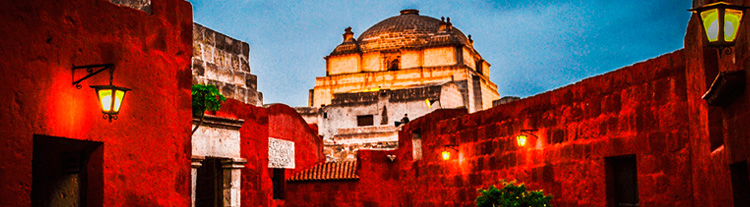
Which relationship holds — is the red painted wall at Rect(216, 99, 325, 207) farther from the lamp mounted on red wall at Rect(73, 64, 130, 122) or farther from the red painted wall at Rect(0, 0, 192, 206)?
the lamp mounted on red wall at Rect(73, 64, 130, 122)

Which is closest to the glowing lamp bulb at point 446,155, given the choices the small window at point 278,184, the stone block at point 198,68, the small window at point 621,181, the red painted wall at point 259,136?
the red painted wall at point 259,136

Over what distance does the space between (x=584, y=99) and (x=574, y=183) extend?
1116 millimetres

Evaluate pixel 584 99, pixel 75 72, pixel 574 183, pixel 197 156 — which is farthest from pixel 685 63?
pixel 197 156

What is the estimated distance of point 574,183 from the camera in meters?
10.1

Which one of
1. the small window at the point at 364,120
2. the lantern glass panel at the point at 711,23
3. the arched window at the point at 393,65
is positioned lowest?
the lantern glass panel at the point at 711,23

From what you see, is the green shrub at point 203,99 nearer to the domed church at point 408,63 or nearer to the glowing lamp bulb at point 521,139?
the glowing lamp bulb at point 521,139

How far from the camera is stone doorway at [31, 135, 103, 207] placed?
653cm

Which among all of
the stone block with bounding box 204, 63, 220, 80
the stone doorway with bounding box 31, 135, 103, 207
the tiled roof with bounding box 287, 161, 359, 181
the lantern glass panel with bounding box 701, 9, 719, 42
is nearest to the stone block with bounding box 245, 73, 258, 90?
the stone block with bounding box 204, 63, 220, 80

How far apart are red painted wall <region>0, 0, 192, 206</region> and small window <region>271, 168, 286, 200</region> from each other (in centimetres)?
812

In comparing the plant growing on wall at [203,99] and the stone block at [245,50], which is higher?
the stone block at [245,50]

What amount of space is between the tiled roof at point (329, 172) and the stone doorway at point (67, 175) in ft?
31.9

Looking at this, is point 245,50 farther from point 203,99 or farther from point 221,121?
point 203,99

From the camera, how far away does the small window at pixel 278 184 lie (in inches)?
623

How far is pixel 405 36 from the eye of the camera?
44.5 meters
